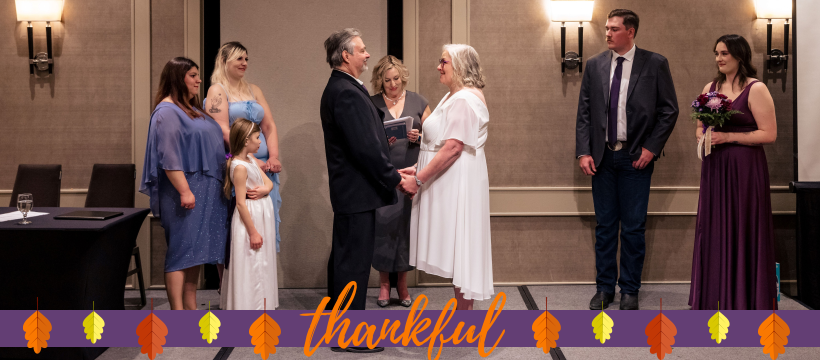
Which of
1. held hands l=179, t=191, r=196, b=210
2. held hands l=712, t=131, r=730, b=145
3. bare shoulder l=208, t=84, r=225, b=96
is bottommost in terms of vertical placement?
held hands l=179, t=191, r=196, b=210

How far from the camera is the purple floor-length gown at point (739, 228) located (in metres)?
3.82

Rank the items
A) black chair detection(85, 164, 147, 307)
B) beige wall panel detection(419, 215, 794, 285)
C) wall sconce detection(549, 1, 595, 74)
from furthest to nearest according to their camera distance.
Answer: beige wall panel detection(419, 215, 794, 285)
wall sconce detection(549, 1, 595, 74)
black chair detection(85, 164, 147, 307)

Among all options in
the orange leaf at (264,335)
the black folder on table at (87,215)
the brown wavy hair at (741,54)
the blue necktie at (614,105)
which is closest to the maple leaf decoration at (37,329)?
the black folder on table at (87,215)

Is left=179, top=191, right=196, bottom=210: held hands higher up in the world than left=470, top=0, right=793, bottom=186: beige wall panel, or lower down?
lower down

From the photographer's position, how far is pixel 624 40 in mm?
4125

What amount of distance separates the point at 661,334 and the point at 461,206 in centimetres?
117

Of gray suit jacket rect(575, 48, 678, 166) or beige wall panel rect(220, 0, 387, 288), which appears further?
beige wall panel rect(220, 0, 387, 288)

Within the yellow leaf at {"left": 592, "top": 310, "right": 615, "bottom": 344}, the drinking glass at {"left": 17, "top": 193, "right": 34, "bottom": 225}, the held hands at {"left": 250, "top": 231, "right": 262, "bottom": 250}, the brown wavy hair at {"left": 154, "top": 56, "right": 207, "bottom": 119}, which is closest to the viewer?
the yellow leaf at {"left": 592, "top": 310, "right": 615, "bottom": 344}

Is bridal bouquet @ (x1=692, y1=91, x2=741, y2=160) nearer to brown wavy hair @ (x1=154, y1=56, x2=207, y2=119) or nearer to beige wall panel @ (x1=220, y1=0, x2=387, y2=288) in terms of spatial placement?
beige wall panel @ (x1=220, y1=0, x2=387, y2=288)

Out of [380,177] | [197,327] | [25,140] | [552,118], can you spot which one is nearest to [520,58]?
[552,118]

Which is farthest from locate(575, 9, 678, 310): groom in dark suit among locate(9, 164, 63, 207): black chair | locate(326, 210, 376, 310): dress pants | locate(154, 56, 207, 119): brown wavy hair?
locate(9, 164, 63, 207): black chair

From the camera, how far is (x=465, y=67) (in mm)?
3295

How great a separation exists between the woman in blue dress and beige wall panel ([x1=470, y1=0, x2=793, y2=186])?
1.96 m

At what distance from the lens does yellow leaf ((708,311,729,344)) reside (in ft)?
8.45
